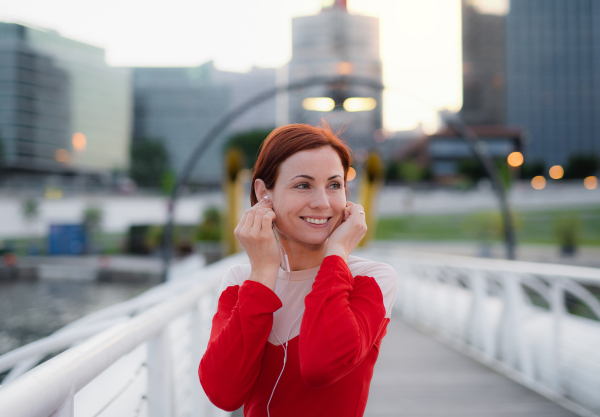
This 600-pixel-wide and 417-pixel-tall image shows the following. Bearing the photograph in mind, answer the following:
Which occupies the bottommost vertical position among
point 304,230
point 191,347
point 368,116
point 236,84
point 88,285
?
point 88,285

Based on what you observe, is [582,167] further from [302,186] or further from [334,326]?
[334,326]

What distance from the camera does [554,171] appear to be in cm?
7212

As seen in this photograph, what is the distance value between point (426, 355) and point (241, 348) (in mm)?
4836

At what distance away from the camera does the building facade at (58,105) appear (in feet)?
268

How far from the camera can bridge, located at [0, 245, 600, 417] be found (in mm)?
1197

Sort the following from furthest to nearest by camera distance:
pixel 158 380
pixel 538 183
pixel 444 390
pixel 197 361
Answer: pixel 538 183 < pixel 444 390 < pixel 197 361 < pixel 158 380

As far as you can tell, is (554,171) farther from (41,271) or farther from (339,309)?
(339,309)

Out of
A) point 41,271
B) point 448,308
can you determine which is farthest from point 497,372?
point 41,271

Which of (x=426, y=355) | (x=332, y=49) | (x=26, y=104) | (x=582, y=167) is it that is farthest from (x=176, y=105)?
(x=426, y=355)

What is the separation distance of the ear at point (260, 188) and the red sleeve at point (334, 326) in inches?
A: 12.9

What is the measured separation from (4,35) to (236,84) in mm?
83161

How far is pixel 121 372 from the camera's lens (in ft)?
5.95

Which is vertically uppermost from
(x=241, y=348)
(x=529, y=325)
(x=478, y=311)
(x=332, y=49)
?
(x=332, y=49)

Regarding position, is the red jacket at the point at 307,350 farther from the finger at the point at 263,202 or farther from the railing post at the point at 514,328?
the railing post at the point at 514,328
